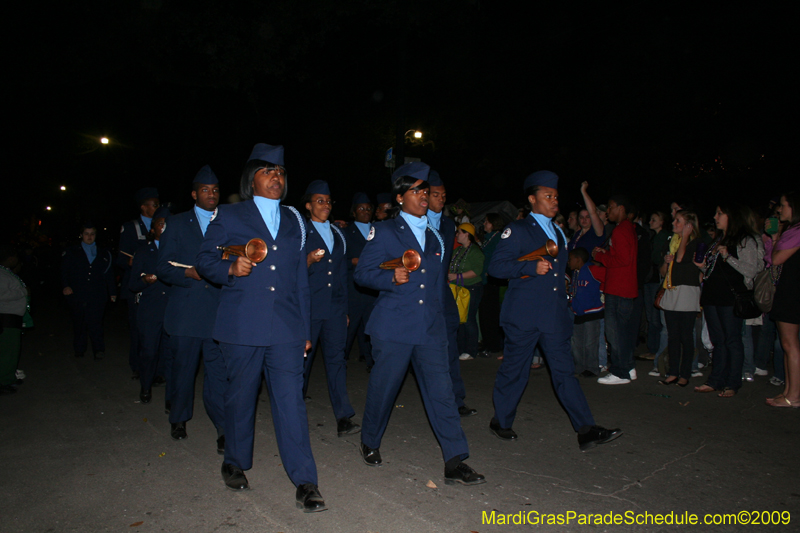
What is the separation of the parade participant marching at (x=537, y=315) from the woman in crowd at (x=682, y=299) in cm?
275

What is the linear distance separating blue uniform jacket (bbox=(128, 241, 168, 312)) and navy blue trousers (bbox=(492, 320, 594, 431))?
3.95m

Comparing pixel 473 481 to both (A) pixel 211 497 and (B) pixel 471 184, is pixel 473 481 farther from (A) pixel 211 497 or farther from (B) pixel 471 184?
(B) pixel 471 184

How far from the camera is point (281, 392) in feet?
12.6

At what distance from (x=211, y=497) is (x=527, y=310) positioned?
2818 millimetres

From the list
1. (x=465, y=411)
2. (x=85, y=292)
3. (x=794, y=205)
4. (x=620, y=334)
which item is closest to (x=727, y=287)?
(x=794, y=205)

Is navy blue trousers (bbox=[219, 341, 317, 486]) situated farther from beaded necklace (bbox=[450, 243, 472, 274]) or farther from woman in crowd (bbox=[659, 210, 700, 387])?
woman in crowd (bbox=[659, 210, 700, 387])

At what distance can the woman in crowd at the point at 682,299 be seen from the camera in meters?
7.16

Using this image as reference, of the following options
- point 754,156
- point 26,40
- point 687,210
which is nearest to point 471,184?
point 754,156

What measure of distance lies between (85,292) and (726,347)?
9.20 m

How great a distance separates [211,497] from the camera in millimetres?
4016

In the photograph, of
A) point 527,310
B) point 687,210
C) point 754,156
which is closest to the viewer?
point 527,310

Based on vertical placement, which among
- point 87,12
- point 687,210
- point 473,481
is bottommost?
point 473,481

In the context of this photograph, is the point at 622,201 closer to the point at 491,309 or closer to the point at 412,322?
the point at 491,309

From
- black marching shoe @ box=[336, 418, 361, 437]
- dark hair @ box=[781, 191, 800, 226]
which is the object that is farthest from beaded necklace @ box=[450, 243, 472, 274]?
dark hair @ box=[781, 191, 800, 226]
